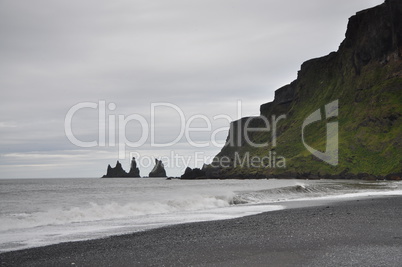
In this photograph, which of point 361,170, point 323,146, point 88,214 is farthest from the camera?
point 323,146

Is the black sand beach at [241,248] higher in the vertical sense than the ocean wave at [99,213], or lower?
higher

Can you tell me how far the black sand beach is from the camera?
39.2 ft

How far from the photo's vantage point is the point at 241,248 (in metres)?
14.1

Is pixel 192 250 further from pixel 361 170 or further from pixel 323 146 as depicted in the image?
pixel 323 146

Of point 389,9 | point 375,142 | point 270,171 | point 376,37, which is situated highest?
point 389,9

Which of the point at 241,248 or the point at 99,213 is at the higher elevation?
the point at 241,248

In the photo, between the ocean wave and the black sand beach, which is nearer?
the black sand beach

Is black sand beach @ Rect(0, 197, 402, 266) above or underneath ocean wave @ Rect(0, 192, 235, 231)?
above

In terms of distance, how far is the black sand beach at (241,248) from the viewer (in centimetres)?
1196

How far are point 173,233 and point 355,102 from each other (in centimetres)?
19171

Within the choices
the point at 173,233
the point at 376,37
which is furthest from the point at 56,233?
the point at 376,37

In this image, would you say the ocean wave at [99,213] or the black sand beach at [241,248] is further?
the ocean wave at [99,213]

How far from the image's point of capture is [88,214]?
97.6 feet

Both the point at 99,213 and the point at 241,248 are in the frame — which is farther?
the point at 99,213
